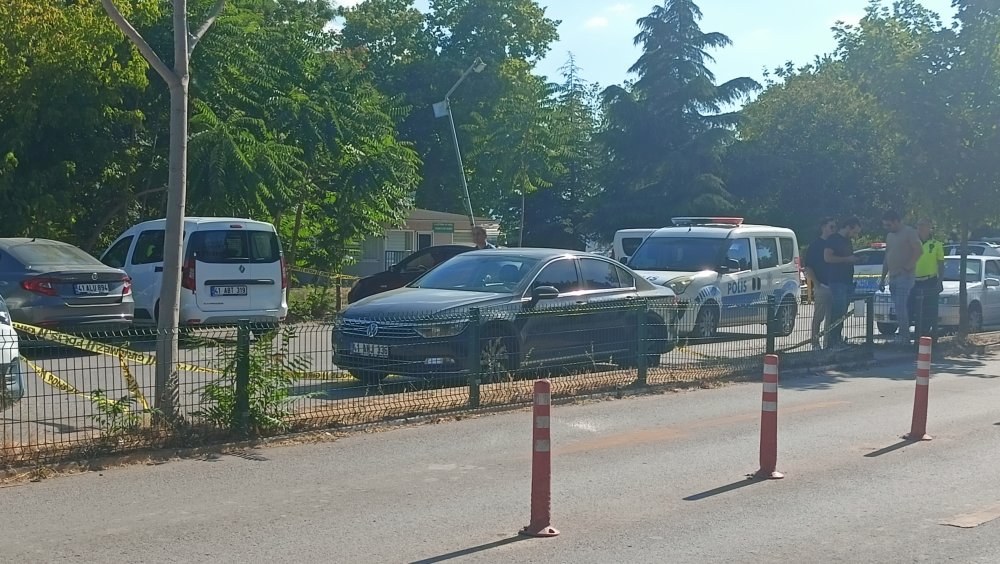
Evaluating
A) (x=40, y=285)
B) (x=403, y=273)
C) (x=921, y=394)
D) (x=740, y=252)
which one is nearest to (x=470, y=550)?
(x=921, y=394)

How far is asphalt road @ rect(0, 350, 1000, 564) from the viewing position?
21.3 ft

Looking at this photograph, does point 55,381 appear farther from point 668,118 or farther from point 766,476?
point 668,118

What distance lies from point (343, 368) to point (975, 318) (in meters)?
13.9

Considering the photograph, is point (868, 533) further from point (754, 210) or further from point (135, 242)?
point (754, 210)

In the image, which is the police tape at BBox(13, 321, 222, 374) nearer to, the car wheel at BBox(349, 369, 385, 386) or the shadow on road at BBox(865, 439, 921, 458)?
the car wheel at BBox(349, 369, 385, 386)

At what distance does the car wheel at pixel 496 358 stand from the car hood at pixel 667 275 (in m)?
6.20


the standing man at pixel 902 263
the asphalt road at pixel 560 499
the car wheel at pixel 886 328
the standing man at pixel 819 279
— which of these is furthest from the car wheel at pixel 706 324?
the car wheel at pixel 886 328

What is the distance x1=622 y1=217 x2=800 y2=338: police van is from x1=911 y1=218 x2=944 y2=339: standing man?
1.85 m

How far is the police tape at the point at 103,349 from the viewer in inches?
344

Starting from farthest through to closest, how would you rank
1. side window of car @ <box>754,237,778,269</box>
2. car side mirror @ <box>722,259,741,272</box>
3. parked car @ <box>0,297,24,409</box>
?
side window of car @ <box>754,237,778,269</box> < car side mirror @ <box>722,259,741,272</box> < parked car @ <box>0,297,24,409</box>

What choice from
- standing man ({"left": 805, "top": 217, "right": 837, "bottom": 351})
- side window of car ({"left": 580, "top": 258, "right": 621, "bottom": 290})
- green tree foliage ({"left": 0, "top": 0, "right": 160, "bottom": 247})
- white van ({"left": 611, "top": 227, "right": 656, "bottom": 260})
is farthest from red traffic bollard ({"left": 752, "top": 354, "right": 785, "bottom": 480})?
white van ({"left": 611, "top": 227, "right": 656, "bottom": 260})

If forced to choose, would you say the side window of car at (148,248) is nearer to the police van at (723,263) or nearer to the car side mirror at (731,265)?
the police van at (723,263)

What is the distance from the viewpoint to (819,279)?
16.6 meters

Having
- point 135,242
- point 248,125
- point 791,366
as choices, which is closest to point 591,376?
point 791,366
